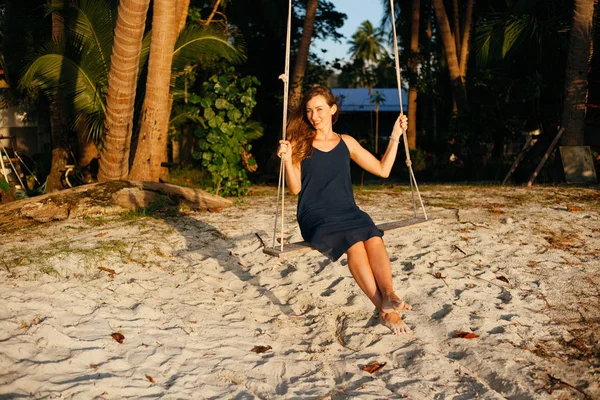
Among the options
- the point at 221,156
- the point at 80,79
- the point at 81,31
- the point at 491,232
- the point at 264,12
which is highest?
the point at 264,12

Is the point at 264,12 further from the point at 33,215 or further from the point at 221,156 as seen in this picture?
the point at 33,215

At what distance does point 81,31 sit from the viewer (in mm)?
9820

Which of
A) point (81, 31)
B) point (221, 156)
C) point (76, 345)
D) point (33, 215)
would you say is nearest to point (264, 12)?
point (81, 31)

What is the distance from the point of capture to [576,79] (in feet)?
33.9

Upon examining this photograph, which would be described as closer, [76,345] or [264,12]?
[76,345]

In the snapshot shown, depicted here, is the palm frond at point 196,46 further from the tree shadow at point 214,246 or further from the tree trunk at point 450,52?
the tree trunk at point 450,52

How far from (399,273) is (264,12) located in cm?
1315

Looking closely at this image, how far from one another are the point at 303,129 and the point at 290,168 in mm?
331

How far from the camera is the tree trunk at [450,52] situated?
13.8 meters

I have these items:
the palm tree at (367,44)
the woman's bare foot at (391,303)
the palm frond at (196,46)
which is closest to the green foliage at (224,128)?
the palm frond at (196,46)

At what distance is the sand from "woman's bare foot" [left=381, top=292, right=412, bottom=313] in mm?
216

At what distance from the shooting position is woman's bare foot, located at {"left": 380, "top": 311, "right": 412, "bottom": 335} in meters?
4.16

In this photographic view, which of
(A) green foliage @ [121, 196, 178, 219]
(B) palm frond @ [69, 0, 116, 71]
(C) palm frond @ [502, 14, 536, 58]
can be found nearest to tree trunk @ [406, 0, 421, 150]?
(C) palm frond @ [502, 14, 536, 58]

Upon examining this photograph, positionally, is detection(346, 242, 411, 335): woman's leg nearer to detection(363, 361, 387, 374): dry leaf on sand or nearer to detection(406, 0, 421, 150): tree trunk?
detection(363, 361, 387, 374): dry leaf on sand
